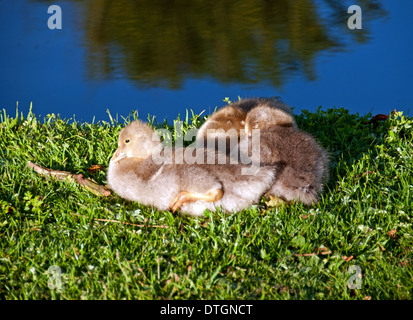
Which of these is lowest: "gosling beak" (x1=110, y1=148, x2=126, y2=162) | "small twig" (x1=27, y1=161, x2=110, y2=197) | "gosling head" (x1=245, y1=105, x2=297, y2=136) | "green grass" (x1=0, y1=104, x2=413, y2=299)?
"green grass" (x1=0, y1=104, x2=413, y2=299)

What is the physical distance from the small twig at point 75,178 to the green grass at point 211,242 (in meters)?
0.05

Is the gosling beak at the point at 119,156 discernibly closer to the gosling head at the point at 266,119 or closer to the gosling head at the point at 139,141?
the gosling head at the point at 139,141

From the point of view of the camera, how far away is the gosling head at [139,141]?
12.7 ft

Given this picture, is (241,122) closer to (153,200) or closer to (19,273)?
(153,200)

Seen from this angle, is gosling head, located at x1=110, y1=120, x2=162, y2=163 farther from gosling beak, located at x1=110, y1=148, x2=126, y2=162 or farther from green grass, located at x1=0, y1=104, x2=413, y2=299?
green grass, located at x1=0, y1=104, x2=413, y2=299

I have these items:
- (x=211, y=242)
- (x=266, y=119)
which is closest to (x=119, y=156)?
(x=211, y=242)

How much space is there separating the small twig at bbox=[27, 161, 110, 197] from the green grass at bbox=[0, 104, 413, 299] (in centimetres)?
5

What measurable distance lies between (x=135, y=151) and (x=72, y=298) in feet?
4.24

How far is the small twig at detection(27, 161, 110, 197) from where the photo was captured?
13.8 feet

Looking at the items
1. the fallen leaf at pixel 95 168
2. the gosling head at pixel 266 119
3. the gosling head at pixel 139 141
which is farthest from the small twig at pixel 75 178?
the gosling head at pixel 266 119

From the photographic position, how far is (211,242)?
11.6 feet

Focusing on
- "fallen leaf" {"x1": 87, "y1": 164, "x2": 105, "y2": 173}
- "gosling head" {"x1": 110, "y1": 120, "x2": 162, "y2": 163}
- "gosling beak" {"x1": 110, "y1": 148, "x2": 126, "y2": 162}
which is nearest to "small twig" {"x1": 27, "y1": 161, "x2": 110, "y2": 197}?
"fallen leaf" {"x1": 87, "y1": 164, "x2": 105, "y2": 173}

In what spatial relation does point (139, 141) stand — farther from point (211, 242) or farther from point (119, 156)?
point (211, 242)
